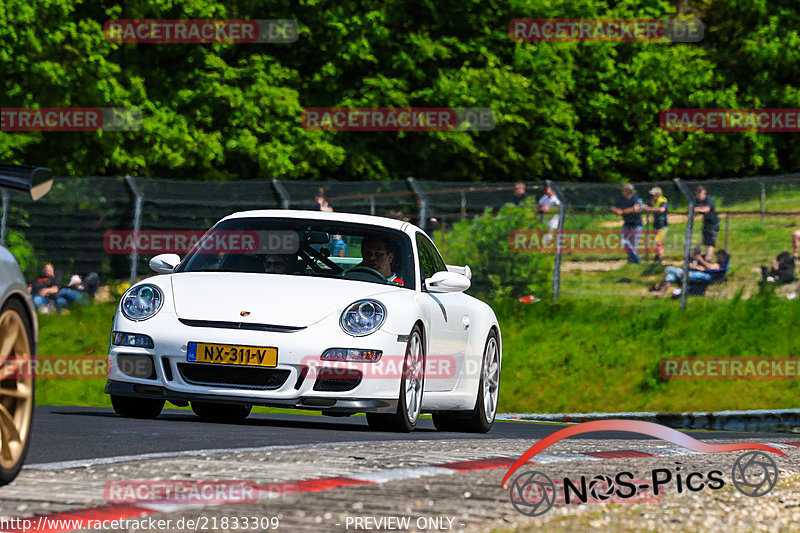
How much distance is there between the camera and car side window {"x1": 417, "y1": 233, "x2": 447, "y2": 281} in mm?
11977

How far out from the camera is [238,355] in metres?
10.3

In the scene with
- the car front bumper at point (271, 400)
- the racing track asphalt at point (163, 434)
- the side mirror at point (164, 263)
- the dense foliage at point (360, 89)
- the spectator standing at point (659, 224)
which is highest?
the dense foliage at point (360, 89)

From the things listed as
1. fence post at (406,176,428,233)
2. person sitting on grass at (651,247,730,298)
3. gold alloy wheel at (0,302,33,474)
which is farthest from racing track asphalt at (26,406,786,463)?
person sitting on grass at (651,247,730,298)

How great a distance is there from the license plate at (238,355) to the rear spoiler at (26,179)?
13.5 feet

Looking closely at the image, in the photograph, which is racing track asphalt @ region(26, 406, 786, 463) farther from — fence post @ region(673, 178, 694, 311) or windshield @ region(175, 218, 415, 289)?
fence post @ region(673, 178, 694, 311)

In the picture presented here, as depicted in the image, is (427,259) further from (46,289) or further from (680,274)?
(680,274)

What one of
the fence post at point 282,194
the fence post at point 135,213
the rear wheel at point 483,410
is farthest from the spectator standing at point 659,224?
the rear wheel at point 483,410

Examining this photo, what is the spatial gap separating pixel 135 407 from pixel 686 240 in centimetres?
1414

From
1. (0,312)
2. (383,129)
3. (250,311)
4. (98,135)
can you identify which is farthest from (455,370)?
(383,129)

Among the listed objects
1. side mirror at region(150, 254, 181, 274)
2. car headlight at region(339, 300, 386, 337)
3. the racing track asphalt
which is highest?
side mirror at region(150, 254, 181, 274)

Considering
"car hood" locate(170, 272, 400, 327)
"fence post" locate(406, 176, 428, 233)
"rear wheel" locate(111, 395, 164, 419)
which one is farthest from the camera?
"fence post" locate(406, 176, 428, 233)

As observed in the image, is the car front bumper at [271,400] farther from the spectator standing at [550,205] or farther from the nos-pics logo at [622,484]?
the spectator standing at [550,205]

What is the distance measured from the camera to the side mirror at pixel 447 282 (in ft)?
37.2

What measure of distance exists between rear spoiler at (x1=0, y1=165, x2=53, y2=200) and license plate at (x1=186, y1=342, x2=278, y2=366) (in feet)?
13.5
